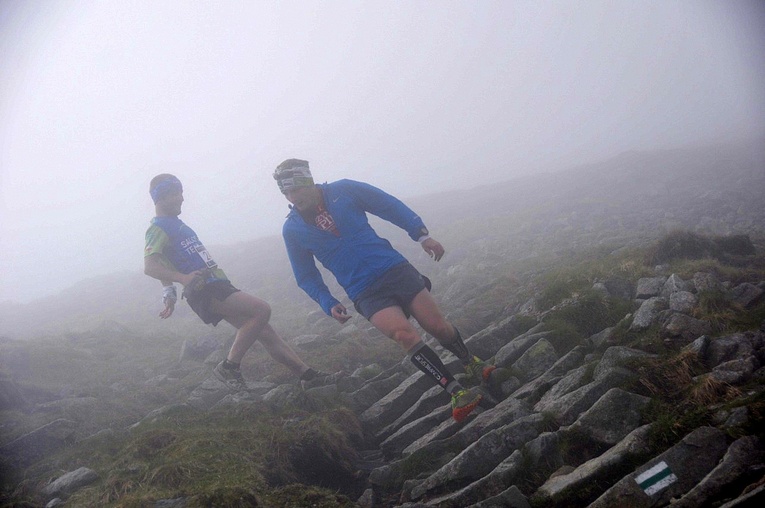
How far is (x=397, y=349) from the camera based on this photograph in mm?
9422

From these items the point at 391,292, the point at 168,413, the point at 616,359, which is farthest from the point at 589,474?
the point at 168,413

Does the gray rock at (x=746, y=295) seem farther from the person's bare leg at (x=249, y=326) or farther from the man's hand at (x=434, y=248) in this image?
the person's bare leg at (x=249, y=326)

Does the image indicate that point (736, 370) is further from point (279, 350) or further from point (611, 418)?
point (279, 350)

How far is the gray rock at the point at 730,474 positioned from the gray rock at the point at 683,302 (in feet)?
9.89

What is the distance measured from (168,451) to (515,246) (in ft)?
64.0

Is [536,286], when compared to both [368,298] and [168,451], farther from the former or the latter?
[168,451]

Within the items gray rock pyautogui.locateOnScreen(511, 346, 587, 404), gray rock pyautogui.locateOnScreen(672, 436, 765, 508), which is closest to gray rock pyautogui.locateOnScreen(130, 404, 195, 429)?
gray rock pyautogui.locateOnScreen(511, 346, 587, 404)

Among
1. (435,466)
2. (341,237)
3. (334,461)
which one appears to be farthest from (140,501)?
Answer: (341,237)

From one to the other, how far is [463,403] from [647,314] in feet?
9.11

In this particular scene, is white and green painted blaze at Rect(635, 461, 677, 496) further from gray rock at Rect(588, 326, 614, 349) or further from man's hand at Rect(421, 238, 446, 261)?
man's hand at Rect(421, 238, 446, 261)

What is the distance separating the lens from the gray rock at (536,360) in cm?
590

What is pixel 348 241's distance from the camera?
5996 mm

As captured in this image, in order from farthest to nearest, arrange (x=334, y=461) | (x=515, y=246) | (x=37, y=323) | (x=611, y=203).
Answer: (x=611, y=203), (x=37, y=323), (x=515, y=246), (x=334, y=461)

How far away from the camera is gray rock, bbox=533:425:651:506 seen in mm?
3441
